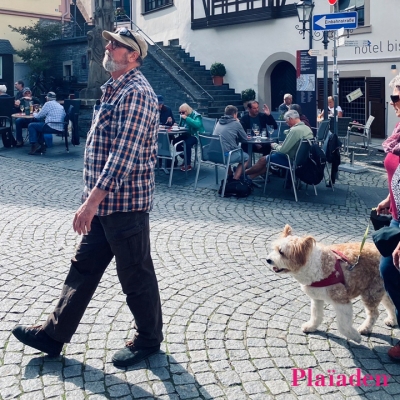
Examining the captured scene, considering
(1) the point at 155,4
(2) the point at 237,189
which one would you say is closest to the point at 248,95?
(1) the point at 155,4

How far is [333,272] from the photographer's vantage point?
4.00m

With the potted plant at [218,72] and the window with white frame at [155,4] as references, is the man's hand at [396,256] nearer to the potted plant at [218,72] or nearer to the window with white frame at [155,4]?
the potted plant at [218,72]

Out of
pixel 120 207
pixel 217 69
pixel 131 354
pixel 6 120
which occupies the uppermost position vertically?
pixel 217 69

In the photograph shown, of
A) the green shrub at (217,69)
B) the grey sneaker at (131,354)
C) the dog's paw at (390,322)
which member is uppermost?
the green shrub at (217,69)

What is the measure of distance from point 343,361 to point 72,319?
168 centimetres

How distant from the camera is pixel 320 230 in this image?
743cm

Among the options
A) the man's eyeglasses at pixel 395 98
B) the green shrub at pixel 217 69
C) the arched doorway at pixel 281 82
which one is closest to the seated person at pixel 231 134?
the man's eyeglasses at pixel 395 98

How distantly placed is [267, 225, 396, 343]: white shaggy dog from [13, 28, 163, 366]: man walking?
869 millimetres

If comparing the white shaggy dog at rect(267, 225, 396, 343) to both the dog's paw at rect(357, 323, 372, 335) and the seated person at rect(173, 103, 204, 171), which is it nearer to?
→ the dog's paw at rect(357, 323, 372, 335)

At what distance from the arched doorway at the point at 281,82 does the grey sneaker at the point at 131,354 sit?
18161mm

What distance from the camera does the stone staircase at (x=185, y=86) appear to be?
20.8m

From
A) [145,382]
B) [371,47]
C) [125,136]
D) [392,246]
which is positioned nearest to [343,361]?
[392,246]

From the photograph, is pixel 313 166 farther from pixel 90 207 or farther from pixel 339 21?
pixel 90 207
